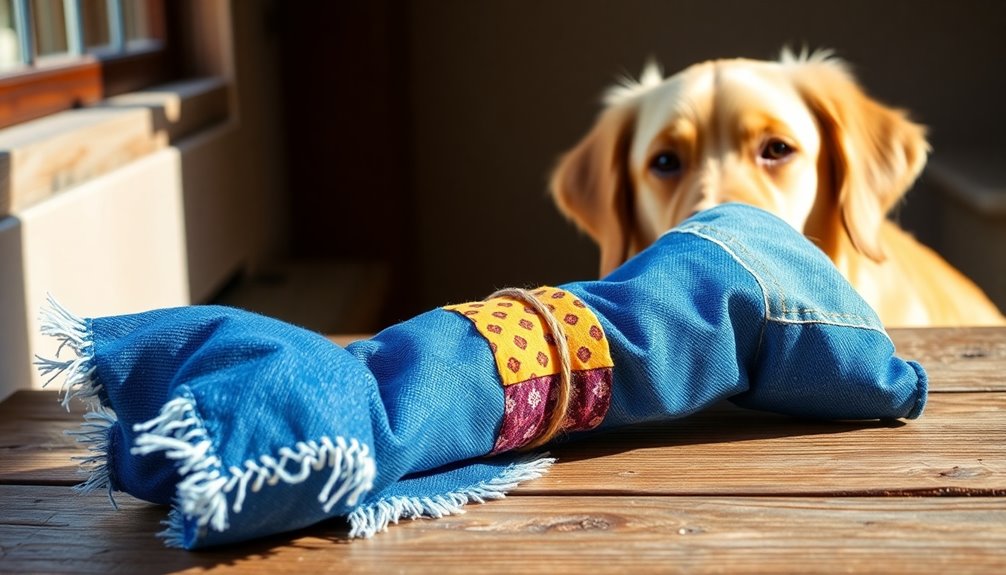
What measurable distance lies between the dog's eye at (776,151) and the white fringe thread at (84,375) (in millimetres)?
1151

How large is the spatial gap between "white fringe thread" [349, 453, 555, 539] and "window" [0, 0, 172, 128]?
1.07 meters

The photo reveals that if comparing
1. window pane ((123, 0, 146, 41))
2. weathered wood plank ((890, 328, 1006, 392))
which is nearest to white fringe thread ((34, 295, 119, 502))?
weathered wood plank ((890, 328, 1006, 392))

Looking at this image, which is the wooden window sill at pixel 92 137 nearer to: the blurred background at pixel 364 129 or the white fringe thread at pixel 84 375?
the blurred background at pixel 364 129

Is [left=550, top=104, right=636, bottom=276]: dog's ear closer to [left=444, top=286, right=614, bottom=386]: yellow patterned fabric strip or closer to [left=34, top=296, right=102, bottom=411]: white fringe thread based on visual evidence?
[left=444, top=286, right=614, bottom=386]: yellow patterned fabric strip

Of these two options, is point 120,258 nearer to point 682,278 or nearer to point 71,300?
point 71,300

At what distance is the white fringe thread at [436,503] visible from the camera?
765mm

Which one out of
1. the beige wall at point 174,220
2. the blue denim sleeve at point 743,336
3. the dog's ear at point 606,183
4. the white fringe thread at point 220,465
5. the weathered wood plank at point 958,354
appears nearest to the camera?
the white fringe thread at point 220,465

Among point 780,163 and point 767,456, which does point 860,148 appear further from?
point 767,456

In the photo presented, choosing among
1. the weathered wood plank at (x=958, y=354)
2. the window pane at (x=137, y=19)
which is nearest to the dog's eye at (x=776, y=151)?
the weathered wood plank at (x=958, y=354)

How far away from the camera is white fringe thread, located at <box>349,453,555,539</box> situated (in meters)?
0.77

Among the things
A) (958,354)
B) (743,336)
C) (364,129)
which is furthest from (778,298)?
(364,129)

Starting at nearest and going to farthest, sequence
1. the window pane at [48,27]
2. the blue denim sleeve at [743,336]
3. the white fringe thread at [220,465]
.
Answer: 1. the white fringe thread at [220,465]
2. the blue denim sleeve at [743,336]
3. the window pane at [48,27]

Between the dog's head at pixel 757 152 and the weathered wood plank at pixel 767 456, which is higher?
the dog's head at pixel 757 152

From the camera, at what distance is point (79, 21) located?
1.97 meters
